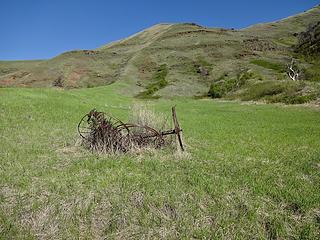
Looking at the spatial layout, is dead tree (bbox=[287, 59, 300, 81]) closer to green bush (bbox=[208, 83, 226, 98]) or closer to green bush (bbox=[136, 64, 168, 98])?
green bush (bbox=[208, 83, 226, 98])

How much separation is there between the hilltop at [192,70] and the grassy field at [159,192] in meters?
36.7

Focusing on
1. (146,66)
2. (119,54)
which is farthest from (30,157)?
(119,54)

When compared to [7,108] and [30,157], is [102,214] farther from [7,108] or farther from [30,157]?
[7,108]

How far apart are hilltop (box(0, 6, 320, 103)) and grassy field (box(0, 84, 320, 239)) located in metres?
36.7

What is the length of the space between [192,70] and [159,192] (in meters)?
84.5

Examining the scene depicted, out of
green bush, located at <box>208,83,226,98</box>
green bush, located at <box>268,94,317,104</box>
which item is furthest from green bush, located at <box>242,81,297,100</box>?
green bush, located at <box>208,83,226,98</box>

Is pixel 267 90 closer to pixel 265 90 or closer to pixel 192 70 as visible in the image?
pixel 265 90

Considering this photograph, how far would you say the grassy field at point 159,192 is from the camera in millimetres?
9414

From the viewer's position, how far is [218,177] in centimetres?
1277

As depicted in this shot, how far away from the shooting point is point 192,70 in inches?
3698

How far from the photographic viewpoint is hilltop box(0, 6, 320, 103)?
214ft

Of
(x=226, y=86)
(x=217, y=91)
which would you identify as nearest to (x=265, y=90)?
(x=217, y=91)

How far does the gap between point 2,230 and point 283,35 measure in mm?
160120

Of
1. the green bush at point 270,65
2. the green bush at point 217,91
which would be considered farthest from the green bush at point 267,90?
the green bush at point 270,65
